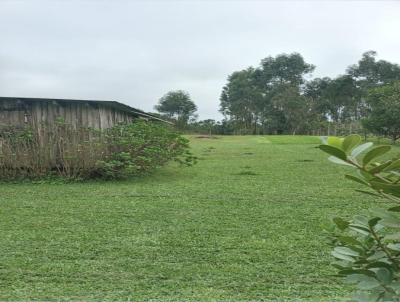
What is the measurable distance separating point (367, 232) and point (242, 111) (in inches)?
1857

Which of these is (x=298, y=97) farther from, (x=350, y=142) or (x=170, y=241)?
(x=350, y=142)

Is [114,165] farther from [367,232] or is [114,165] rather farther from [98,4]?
[367,232]

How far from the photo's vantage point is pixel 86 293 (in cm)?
274

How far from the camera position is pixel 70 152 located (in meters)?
7.91

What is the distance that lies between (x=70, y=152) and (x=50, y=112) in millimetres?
1175

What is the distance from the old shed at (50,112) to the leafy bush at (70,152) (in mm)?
246

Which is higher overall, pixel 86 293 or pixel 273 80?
pixel 273 80

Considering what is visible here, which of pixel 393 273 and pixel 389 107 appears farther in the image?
pixel 389 107

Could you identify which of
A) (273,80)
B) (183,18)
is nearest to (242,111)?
(273,80)

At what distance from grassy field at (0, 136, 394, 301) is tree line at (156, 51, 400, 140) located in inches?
1168

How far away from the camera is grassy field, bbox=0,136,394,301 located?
284cm

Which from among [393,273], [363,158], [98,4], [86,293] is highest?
[98,4]

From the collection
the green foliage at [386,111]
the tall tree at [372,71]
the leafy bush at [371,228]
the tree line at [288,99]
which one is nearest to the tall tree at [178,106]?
the tree line at [288,99]

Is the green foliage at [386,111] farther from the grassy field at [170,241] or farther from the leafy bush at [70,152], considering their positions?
the leafy bush at [70,152]
